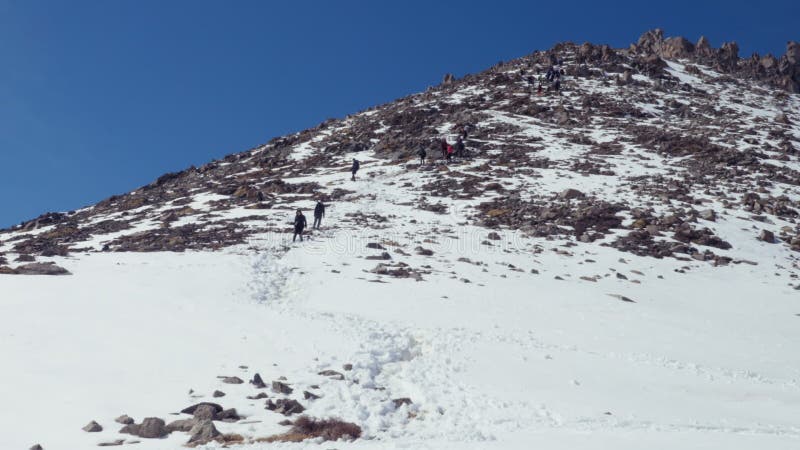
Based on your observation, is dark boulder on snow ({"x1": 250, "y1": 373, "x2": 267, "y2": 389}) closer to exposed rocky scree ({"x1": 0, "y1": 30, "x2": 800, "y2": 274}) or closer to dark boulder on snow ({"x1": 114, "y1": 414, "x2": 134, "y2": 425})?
dark boulder on snow ({"x1": 114, "y1": 414, "x2": 134, "y2": 425})

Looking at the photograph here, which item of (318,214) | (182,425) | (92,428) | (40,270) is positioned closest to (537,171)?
(318,214)

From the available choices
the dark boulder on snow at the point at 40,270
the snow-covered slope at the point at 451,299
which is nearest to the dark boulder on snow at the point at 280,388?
the snow-covered slope at the point at 451,299

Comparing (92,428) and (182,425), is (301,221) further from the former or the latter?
(92,428)

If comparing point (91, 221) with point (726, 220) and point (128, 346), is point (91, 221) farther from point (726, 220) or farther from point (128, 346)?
point (726, 220)

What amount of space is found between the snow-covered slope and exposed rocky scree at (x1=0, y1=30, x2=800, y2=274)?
0.27 meters

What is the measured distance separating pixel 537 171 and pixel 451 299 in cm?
2245

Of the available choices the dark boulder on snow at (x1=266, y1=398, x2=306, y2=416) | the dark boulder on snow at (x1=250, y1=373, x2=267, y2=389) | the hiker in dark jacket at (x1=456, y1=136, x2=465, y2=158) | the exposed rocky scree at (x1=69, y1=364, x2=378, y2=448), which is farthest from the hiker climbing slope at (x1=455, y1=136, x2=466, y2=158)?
the dark boulder on snow at (x1=266, y1=398, x2=306, y2=416)

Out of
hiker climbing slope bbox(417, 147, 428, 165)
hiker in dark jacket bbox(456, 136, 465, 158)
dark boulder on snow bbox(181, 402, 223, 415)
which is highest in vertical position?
hiker in dark jacket bbox(456, 136, 465, 158)

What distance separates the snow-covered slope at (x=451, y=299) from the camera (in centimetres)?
984

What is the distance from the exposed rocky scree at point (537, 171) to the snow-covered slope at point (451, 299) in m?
0.27

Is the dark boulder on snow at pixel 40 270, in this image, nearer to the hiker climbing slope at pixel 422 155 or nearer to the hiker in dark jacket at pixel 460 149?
the hiker climbing slope at pixel 422 155

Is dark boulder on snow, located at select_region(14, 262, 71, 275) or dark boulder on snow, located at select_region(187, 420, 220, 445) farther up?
dark boulder on snow, located at select_region(14, 262, 71, 275)

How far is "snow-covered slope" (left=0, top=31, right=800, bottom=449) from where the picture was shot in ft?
32.3

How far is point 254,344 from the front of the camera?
13.1 metres
